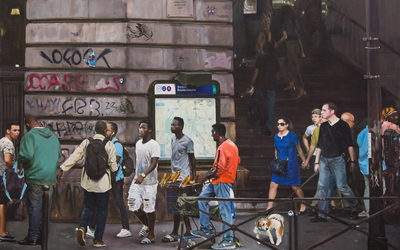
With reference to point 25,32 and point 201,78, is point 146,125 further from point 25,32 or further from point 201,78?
point 25,32

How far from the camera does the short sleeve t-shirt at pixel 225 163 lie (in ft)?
23.4

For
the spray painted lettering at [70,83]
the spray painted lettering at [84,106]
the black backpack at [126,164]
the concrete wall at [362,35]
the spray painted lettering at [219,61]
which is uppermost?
the concrete wall at [362,35]

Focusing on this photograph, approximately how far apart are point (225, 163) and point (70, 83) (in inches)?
147

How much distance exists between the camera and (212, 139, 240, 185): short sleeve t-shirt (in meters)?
7.12

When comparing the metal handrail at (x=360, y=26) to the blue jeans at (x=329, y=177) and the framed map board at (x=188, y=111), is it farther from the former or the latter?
the framed map board at (x=188, y=111)

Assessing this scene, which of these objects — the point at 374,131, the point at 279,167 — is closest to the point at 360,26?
the point at 279,167

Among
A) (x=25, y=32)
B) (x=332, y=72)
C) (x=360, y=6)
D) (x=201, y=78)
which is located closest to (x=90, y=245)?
(x=201, y=78)

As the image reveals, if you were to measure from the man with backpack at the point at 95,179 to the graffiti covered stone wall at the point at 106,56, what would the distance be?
1499 millimetres

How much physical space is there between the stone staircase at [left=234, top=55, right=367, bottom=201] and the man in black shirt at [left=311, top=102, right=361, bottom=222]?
28.1 inches

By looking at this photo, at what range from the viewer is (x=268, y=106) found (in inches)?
395

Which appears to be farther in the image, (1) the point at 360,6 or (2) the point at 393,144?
(1) the point at 360,6

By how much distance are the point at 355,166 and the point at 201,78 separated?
142 inches

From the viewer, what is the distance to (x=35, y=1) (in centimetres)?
888

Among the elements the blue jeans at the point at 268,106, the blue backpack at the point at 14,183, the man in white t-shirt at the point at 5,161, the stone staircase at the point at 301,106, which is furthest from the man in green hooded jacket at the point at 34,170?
the blue jeans at the point at 268,106
